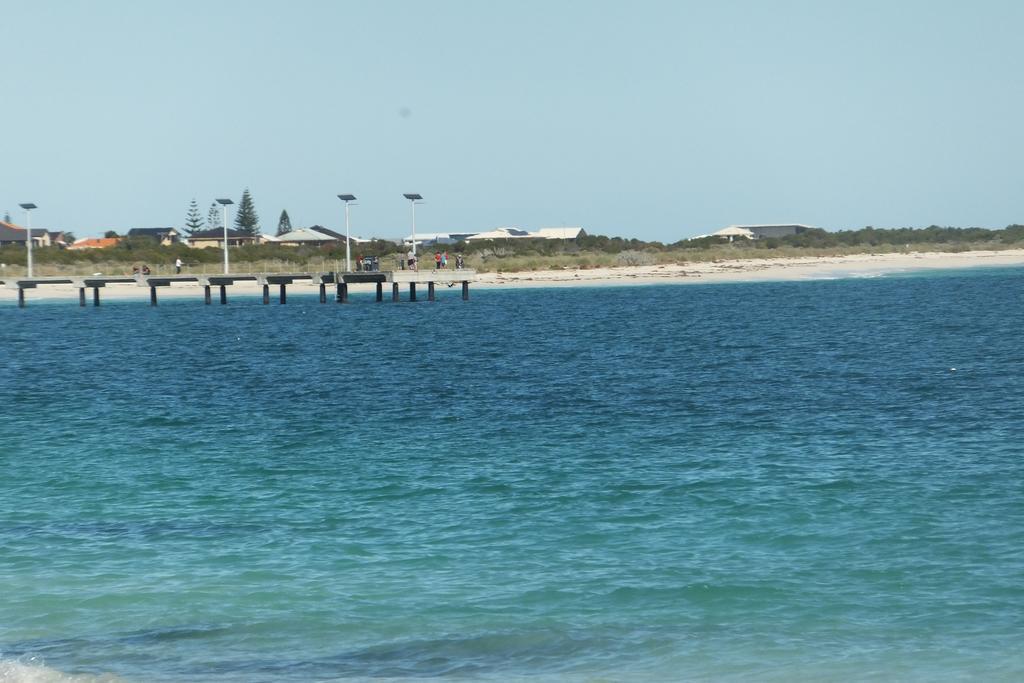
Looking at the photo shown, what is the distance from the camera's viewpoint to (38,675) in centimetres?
1150

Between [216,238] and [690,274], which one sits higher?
[216,238]

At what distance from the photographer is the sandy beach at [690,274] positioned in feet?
375

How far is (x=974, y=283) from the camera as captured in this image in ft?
351

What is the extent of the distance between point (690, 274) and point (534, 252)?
3387 centimetres

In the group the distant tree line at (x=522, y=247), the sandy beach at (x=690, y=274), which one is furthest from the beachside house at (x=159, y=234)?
the sandy beach at (x=690, y=274)

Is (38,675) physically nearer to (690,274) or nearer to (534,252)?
(690,274)

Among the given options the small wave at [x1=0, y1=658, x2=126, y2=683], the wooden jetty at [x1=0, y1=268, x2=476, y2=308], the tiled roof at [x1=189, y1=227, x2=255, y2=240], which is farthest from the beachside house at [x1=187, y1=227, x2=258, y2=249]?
the small wave at [x1=0, y1=658, x2=126, y2=683]

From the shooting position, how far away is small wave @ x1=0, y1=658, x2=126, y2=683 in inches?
447

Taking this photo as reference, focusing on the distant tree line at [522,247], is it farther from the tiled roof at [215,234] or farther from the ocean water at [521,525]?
the ocean water at [521,525]

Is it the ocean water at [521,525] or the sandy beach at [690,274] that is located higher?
the sandy beach at [690,274]

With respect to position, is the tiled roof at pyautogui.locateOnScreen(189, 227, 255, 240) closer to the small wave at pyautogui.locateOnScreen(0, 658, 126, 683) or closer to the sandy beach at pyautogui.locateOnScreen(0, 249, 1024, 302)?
the sandy beach at pyautogui.locateOnScreen(0, 249, 1024, 302)

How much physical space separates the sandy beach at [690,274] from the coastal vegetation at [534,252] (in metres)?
2.52

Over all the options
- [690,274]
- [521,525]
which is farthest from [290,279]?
[521,525]

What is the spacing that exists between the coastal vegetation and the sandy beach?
8.27 feet
